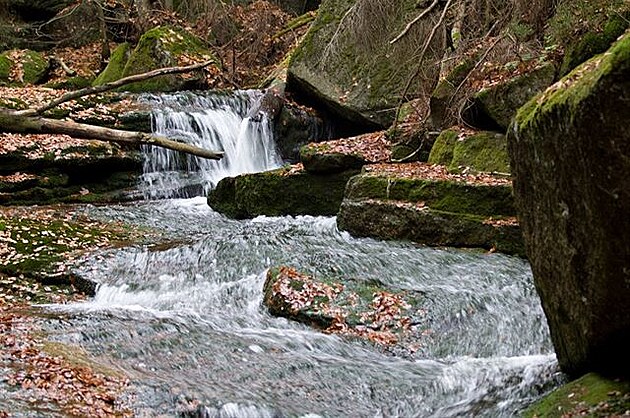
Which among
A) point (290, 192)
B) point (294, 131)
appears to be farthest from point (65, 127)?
point (294, 131)

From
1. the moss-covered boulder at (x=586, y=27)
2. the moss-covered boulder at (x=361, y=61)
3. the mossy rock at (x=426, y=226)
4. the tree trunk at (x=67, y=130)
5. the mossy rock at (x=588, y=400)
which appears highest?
the moss-covered boulder at (x=361, y=61)

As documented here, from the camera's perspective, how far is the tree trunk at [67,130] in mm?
9203

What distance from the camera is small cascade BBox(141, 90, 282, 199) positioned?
13.7m

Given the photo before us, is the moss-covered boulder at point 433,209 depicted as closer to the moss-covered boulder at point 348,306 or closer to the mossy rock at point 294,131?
the moss-covered boulder at point 348,306

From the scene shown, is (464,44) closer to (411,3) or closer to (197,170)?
(411,3)

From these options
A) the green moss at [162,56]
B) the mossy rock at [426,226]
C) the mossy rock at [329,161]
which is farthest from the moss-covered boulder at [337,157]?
the green moss at [162,56]

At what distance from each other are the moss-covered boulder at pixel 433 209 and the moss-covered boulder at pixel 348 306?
183cm

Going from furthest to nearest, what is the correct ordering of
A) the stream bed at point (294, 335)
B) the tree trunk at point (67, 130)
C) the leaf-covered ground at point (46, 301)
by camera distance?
the tree trunk at point (67, 130)
the stream bed at point (294, 335)
the leaf-covered ground at point (46, 301)

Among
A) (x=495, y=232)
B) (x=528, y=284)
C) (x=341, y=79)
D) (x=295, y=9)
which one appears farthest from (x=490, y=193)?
(x=295, y=9)

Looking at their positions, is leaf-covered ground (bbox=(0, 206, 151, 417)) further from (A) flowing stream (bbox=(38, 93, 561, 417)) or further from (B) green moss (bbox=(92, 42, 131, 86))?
(B) green moss (bbox=(92, 42, 131, 86))

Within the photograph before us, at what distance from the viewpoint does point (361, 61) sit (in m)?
14.3

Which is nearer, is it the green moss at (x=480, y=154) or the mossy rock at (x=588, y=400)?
the mossy rock at (x=588, y=400)

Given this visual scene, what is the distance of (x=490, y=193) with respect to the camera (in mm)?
8539

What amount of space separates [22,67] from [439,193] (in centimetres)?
1648
